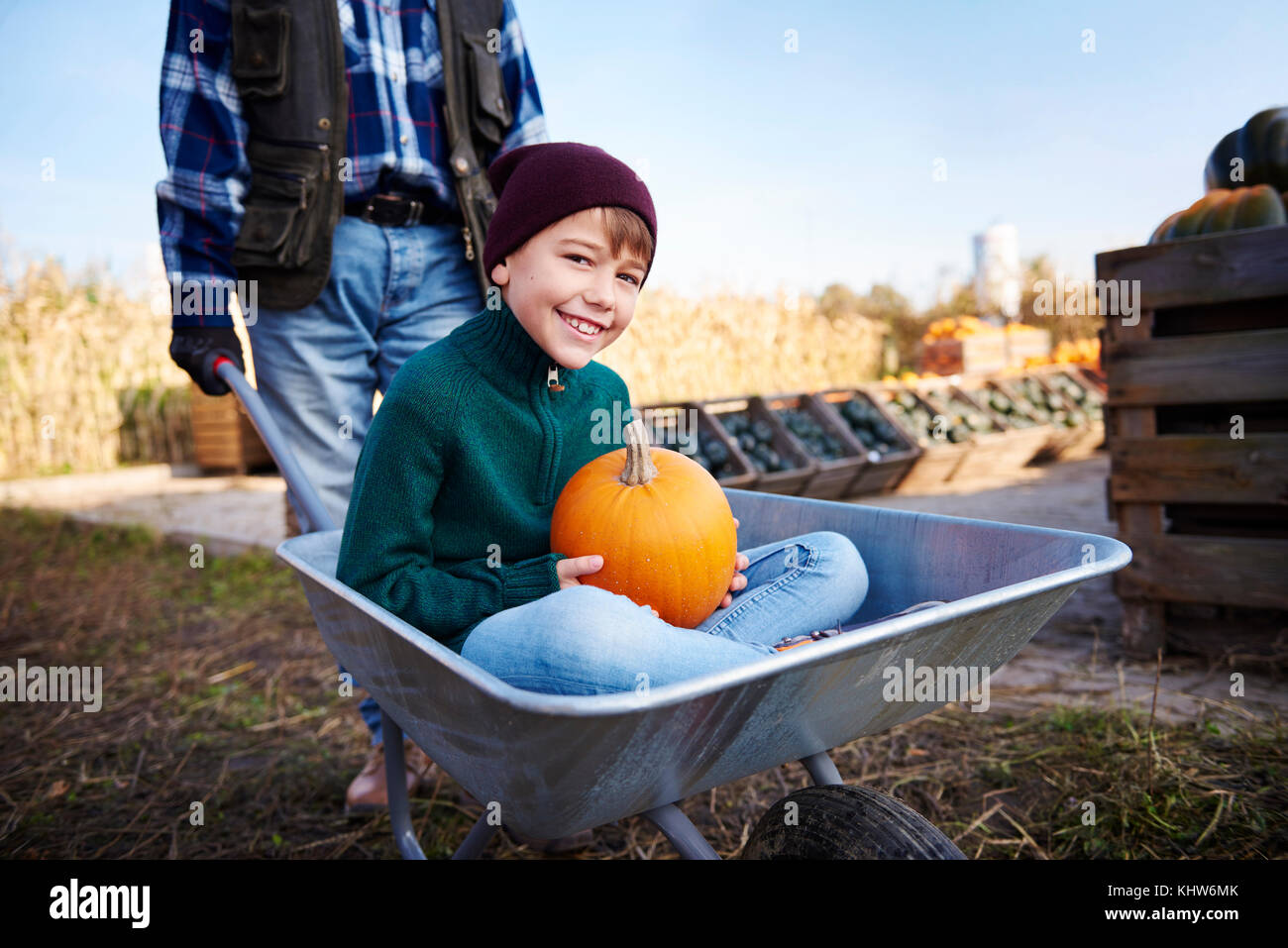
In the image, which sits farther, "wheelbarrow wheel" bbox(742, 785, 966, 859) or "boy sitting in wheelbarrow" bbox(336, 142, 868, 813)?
"boy sitting in wheelbarrow" bbox(336, 142, 868, 813)

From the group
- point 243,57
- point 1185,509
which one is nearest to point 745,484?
point 1185,509

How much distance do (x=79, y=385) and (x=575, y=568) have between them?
9262 millimetres

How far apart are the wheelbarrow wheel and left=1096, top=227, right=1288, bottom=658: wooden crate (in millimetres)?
2047

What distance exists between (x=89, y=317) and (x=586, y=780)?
10.0m

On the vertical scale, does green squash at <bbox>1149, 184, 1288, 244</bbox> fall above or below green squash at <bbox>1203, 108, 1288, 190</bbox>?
below

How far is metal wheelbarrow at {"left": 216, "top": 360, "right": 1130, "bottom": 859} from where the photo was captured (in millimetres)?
833

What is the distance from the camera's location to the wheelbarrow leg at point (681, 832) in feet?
3.53

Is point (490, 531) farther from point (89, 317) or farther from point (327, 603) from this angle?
point (89, 317)

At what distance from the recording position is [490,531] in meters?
1.42

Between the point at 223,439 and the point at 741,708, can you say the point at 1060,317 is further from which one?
the point at 741,708

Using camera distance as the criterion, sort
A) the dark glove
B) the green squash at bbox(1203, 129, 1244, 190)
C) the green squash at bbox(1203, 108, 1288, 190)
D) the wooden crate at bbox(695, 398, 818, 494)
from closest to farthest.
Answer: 1. the dark glove
2. the green squash at bbox(1203, 108, 1288, 190)
3. the green squash at bbox(1203, 129, 1244, 190)
4. the wooden crate at bbox(695, 398, 818, 494)

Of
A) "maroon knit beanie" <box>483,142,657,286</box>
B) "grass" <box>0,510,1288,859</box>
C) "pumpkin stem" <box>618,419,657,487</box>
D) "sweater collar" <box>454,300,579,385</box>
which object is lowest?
"grass" <box>0,510,1288,859</box>

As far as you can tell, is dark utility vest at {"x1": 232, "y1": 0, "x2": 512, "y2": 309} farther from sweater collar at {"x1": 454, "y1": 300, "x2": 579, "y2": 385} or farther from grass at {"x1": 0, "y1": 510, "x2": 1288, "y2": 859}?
grass at {"x1": 0, "y1": 510, "x2": 1288, "y2": 859}

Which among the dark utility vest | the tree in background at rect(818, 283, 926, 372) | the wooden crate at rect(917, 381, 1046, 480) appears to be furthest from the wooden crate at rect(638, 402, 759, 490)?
the tree in background at rect(818, 283, 926, 372)
